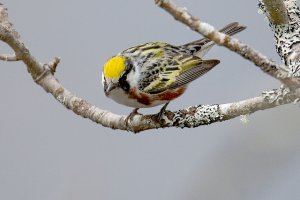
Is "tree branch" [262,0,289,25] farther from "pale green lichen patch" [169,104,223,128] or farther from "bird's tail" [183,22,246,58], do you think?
"bird's tail" [183,22,246,58]

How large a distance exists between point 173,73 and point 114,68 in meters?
0.49

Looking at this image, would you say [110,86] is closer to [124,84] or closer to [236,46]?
[124,84]

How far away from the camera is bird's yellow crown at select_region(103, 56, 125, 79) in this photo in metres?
4.51

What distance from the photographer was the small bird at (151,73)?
454 cm

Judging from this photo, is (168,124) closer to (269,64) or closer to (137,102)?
(137,102)

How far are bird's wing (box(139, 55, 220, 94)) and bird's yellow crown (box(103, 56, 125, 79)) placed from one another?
18cm

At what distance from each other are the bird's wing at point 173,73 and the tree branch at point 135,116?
45 cm

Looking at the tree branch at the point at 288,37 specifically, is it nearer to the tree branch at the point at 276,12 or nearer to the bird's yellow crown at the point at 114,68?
the tree branch at the point at 276,12

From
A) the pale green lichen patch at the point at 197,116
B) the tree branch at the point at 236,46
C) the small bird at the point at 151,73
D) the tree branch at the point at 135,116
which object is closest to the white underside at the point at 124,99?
the small bird at the point at 151,73

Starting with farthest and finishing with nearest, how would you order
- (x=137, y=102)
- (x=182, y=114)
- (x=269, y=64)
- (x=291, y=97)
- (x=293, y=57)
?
(x=137, y=102)
(x=182, y=114)
(x=293, y=57)
(x=291, y=97)
(x=269, y=64)

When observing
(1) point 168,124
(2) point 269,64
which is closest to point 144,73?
(1) point 168,124

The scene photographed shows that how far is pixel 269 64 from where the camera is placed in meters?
2.56

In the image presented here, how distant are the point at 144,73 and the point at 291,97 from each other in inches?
79.0

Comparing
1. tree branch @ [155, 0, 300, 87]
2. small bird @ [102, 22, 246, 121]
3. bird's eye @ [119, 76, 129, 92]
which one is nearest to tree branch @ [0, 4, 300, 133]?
small bird @ [102, 22, 246, 121]
